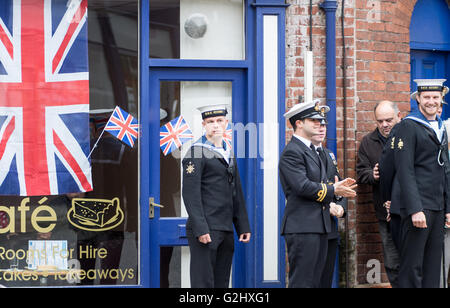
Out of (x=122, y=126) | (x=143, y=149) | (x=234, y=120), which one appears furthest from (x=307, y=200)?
(x=122, y=126)

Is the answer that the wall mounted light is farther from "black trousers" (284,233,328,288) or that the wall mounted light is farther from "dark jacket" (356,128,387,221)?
"black trousers" (284,233,328,288)

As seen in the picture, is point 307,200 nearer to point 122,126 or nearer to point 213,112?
point 213,112

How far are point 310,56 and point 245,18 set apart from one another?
82cm

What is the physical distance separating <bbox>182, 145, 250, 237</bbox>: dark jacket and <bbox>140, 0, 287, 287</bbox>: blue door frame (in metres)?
1.23

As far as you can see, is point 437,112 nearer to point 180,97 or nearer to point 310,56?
point 310,56

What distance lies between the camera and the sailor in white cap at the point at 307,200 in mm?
5496

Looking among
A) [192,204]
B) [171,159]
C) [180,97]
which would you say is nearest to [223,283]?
[192,204]

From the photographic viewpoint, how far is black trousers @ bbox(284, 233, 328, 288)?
18.0ft

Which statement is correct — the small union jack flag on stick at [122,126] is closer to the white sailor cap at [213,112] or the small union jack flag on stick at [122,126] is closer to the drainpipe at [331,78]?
the white sailor cap at [213,112]

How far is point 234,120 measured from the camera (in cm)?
709

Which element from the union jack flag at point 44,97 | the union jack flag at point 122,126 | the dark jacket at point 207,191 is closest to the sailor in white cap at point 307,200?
the dark jacket at point 207,191

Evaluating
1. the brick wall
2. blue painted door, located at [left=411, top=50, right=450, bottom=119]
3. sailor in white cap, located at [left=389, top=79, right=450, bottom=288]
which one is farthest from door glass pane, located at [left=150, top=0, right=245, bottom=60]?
blue painted door, located at [left=411, top=50, right=450, bottom=119]

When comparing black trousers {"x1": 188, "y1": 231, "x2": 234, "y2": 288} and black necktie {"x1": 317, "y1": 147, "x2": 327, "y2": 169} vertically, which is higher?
black necktie {"x1": 317, "y1": 147, "x2": 327, "y2": 169}

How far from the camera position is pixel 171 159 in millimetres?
7027
